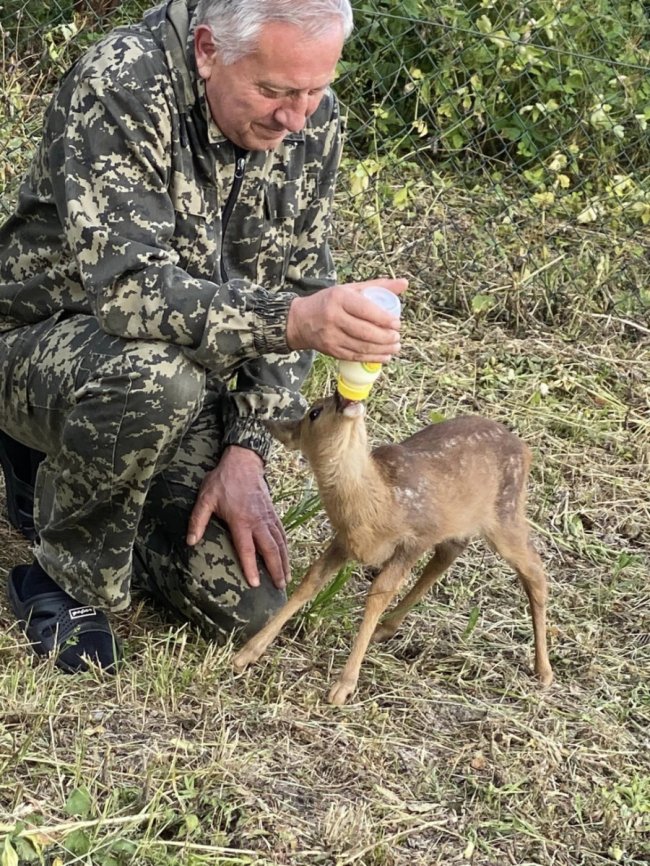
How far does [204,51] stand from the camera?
360cm

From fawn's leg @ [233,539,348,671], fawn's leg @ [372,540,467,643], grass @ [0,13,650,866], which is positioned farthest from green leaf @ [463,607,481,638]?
fawn's leg @ [233,539,348,671]

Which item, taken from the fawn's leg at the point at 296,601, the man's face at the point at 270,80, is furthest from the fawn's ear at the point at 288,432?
the man's face at the point at 270,80

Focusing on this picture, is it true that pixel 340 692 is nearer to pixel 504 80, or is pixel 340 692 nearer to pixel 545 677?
pixel 545 677

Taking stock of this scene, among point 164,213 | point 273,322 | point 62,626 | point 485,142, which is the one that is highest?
point 164,213

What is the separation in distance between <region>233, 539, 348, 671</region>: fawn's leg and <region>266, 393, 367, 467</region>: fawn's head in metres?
0.29

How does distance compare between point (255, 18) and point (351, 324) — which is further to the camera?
point (255, 18)

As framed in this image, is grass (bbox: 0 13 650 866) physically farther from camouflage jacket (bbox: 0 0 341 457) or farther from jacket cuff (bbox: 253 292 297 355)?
jacket cuff (bbox: 253 292 297 355)

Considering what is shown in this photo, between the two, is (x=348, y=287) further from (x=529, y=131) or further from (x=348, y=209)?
(x=529, y=131)

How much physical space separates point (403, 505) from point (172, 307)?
96 cm

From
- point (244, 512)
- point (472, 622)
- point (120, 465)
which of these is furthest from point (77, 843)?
point (472, 622)

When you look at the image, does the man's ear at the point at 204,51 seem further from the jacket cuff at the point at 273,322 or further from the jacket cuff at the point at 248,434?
the jacket cuff at the point at 248,434

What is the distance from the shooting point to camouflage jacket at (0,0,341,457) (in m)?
3.50

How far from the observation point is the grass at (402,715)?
317 centimetres

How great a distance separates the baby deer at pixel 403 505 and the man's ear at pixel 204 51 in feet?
3.14
